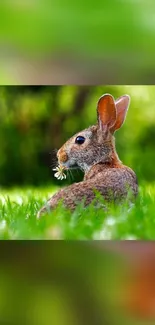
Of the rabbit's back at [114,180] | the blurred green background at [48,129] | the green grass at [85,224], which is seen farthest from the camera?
the blurred green background at [48,129]

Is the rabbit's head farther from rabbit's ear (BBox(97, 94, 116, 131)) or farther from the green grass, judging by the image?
the green grass

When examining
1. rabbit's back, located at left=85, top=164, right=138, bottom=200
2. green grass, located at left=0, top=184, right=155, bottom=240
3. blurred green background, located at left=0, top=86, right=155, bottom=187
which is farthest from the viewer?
blurred green background, located at left=0, top=86, right=155, bottom=187

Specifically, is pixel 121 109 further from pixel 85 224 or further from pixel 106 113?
pixel 85 224

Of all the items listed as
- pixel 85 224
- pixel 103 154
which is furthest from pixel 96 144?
pixel 85 224

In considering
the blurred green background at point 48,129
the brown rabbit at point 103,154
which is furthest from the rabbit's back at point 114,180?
the blurred green background at point 48,129
